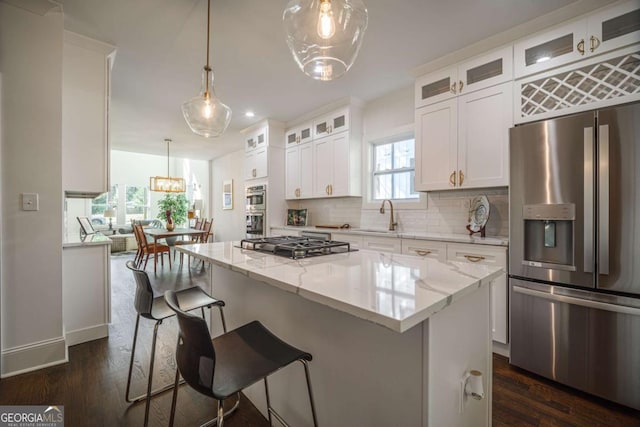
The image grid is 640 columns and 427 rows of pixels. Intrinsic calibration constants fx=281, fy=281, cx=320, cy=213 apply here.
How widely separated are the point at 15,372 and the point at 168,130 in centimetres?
422

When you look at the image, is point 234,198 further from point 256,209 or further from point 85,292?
point 85,292

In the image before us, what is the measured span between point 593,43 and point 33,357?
4.52 m

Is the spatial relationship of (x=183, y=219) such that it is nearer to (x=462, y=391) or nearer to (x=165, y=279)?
(x=165, y=279)

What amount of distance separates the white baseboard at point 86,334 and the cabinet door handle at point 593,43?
→ 14.5ft

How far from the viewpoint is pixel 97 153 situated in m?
2.52

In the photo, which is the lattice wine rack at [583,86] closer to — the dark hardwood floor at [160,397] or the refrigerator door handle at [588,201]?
the refrigerator door handle at [588,201]

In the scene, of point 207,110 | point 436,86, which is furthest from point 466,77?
point 207,110

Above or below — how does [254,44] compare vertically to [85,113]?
above

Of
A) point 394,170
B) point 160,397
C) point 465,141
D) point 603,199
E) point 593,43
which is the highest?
point 593,43

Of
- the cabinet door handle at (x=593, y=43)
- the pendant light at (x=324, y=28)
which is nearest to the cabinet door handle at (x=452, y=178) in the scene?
the cabinet door handle at (x=593, y=43)

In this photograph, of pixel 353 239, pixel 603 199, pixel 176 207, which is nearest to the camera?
pixel 603 199

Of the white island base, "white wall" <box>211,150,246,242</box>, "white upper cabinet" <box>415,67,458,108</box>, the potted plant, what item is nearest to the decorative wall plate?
"white upper cabinet" <box>415,67,458,108</box>

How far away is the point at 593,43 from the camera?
1.92m

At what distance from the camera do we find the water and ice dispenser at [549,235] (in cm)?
186
